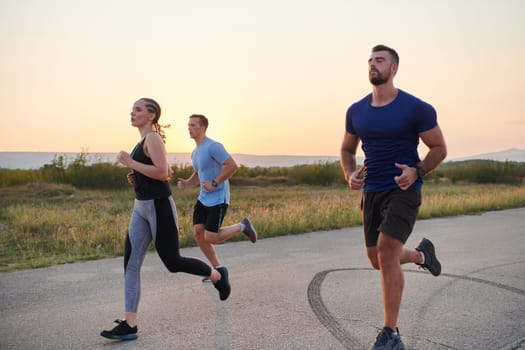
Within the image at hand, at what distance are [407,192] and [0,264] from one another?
621cm

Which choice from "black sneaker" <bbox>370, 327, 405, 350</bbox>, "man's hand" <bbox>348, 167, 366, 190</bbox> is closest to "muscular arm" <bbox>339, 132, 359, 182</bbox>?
"man's hand" <bbox>348, 167, 366, 190</bbox>

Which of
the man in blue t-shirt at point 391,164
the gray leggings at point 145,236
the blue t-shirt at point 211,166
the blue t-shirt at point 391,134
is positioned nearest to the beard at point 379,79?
the man in blue t-shirt at point 391,164

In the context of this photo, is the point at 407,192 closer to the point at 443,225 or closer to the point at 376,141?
the point at 376,141

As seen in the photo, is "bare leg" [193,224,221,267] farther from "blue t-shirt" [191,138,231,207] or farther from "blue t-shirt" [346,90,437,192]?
"blue t-shirt" [346,90,437,192]

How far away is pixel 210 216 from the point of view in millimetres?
6387

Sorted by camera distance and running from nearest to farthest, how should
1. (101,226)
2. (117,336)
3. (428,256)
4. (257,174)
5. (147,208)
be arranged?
(117,336) < (147,208) < (428,256) < (101,226) < (257,174)

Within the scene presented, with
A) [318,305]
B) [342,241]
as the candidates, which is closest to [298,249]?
[342,241]

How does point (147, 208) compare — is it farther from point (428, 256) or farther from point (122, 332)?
point (428, 256)

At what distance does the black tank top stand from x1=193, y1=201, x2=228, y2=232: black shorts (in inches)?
67.5

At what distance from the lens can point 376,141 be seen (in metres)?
4.27

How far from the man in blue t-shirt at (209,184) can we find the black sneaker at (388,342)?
2.71 metres

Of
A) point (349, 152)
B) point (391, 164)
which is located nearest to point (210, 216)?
point (349, 152)

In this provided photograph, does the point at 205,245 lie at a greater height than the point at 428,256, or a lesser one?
lesser

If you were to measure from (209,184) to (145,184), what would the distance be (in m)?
1.68
